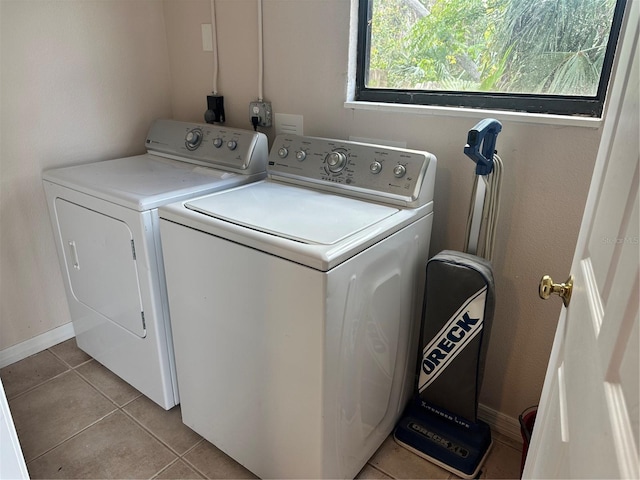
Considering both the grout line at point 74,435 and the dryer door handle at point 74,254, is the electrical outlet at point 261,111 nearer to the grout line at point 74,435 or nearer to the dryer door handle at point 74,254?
the dryer door handle at point 74,254

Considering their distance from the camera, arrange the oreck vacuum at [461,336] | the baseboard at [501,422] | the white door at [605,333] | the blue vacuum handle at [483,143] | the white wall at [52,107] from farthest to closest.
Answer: the white wall at [52,107], the baseboard at [501,422], the oreck vacuum at [461,336], the blue vacuum handle at [483,143], the white door at [605,333]

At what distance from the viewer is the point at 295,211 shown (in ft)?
4.34

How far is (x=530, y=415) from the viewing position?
4.96 ft

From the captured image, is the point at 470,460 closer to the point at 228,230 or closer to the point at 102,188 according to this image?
the point at 228,230

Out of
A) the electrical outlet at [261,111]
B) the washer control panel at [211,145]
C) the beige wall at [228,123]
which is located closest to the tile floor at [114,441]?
the beige wall at [228,123]

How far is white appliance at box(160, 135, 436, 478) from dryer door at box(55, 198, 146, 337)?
0.70ft

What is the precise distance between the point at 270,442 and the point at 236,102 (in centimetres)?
147

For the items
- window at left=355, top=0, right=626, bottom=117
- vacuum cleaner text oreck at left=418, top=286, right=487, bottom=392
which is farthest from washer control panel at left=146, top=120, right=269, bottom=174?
vacuum cleaner text oreck at left=418, top=286, right=487, bottom=392

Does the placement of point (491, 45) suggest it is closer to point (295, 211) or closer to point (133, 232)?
point (295, 211)

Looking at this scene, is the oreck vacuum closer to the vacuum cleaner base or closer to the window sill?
the vacuum cleaner base

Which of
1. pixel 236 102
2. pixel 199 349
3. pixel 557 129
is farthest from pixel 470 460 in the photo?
pixel 236 102

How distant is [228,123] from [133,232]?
0.90 m

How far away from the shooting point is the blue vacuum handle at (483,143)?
48.4 inches

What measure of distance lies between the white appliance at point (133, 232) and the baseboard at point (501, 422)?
47.0 inches
